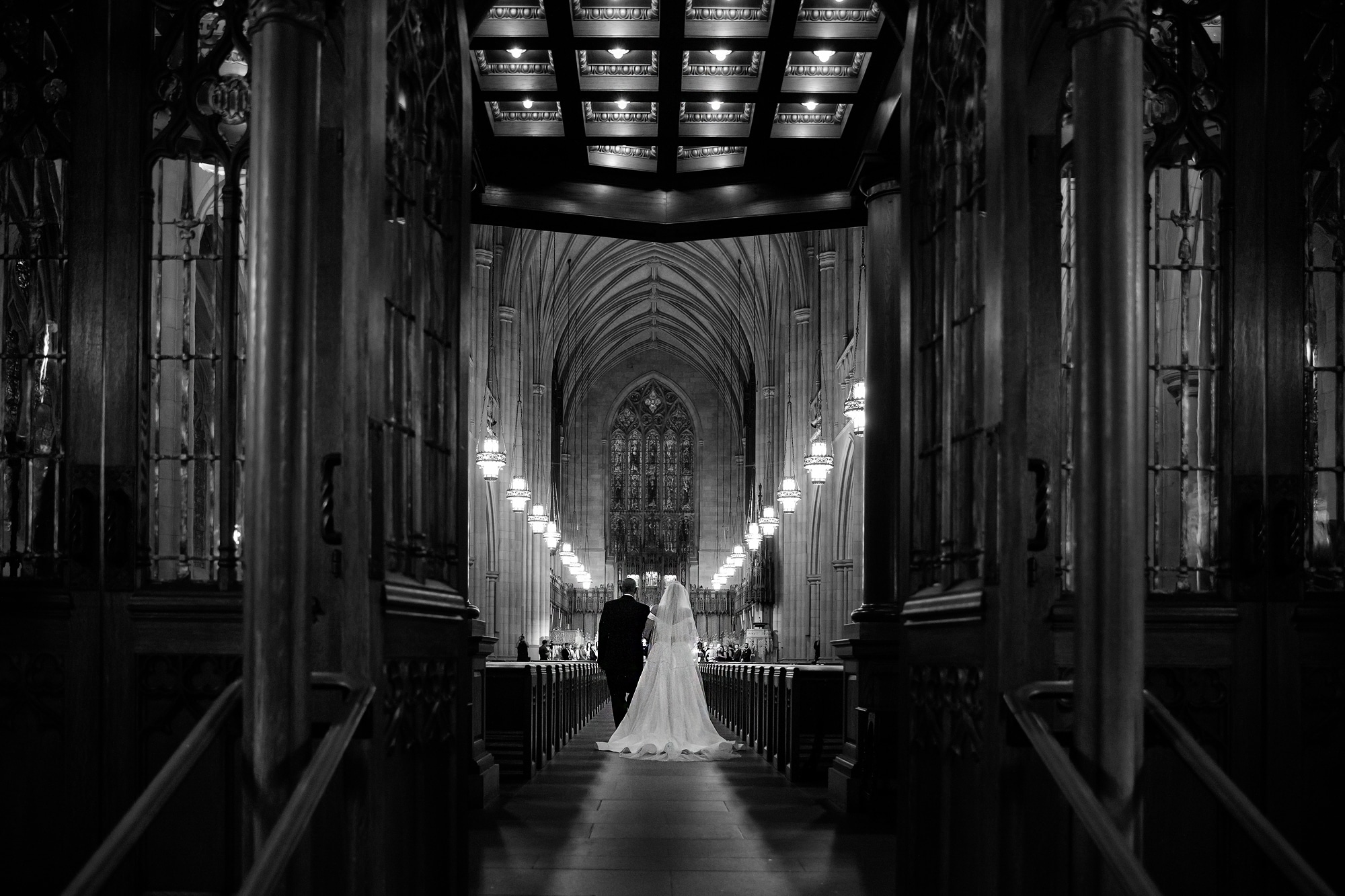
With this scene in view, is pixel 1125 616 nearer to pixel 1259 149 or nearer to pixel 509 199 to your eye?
pixel 1259 149

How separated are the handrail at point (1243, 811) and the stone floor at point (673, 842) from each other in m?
2.31

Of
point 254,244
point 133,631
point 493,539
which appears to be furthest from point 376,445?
point 493,539

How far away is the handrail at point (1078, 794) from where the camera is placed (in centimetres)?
311

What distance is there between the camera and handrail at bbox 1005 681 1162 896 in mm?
3113

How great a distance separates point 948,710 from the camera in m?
4.67

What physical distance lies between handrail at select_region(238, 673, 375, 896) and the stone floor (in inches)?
81.3

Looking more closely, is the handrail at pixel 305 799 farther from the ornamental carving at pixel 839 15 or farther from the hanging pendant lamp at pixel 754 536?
the hanging pendant lamp at pixel 754 536

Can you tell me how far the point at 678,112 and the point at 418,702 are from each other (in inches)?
203

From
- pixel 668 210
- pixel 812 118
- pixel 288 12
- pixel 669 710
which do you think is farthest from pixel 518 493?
pixel 288 12

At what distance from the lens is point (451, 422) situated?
17.6ft

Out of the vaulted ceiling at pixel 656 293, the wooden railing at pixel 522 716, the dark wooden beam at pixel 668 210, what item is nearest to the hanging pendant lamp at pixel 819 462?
the vaulted ceiling at pixel 656 293

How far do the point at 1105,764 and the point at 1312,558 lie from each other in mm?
2001

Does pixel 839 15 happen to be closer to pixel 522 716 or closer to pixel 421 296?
pixel 421 296

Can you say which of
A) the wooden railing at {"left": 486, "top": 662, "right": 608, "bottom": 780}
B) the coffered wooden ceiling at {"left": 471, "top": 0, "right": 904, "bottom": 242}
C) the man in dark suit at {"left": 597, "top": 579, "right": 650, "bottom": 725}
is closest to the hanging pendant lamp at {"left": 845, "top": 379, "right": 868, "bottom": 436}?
the man in dark suit at {"left": 597, "top": 579, "right": 650, "bottom": 725}
